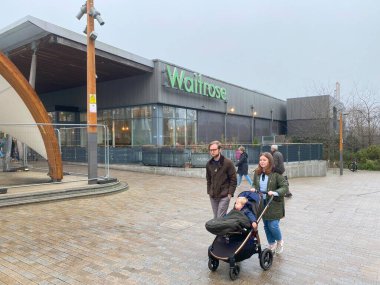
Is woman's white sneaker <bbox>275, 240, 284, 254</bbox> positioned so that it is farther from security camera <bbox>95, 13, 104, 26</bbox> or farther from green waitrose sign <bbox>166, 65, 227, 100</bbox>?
green waitrose sign <bbox>166, 65, 227, 100</bbox>

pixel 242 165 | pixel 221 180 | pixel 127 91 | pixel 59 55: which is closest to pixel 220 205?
pixel 221 180

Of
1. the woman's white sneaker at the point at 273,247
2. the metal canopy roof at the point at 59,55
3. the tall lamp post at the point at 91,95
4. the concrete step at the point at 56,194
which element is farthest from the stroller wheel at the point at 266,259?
the metal canopy roof at the point at 59,55

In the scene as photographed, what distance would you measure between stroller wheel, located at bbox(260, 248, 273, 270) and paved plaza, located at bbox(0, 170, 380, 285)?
90 mm

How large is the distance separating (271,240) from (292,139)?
29.5m

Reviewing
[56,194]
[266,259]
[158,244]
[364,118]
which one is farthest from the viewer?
[364,118]

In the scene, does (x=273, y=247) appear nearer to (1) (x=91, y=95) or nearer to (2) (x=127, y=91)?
(1) (x=91, y=95)

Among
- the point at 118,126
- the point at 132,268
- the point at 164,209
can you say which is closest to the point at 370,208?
the point at 164,209

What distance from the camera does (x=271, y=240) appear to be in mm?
5152

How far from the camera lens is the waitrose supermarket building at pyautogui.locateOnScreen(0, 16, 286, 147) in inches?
628

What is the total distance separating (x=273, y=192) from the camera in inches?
184

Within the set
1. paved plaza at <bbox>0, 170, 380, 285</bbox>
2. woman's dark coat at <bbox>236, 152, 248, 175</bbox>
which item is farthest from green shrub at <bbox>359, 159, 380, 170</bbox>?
paved plaza at <bbox>0, 170, 380, 285</bbox>

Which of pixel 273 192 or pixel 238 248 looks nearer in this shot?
pixel 238 248

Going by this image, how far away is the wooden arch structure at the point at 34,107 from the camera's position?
34.2ft

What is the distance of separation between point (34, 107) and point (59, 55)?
7.22 m
